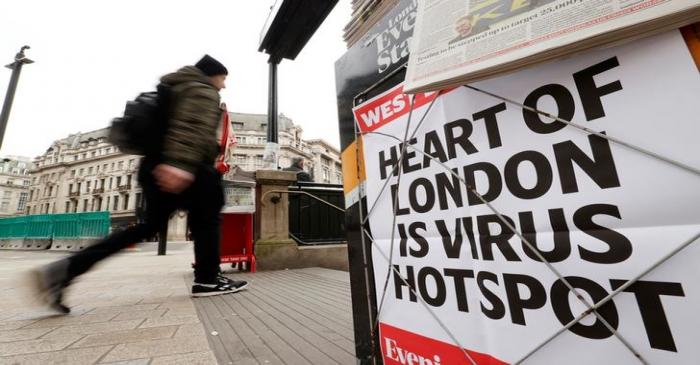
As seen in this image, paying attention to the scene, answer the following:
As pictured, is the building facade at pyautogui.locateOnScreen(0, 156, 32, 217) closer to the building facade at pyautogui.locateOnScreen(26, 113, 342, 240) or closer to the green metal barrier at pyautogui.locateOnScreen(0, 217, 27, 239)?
the building facade at pyautogui.locateOnScreen(26, 113, 342, 240)

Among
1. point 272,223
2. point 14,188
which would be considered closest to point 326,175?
point 272,223

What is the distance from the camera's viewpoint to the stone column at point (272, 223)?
4.25m

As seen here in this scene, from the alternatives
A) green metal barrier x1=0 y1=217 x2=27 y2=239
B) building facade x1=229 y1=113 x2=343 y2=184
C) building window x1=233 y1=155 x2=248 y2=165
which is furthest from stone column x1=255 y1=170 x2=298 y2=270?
building window x1=233 y1=155 x2=248 y2=165

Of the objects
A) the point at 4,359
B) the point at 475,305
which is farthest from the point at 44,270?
the point at 475,305

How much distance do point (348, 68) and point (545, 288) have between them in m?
0.99

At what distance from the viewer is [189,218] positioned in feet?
7.30

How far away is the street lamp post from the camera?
644 cm

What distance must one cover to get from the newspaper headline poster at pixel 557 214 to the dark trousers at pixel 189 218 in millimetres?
1619

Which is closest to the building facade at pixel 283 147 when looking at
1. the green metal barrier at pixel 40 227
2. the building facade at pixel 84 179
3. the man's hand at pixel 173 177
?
the building facade at pixel 84 179

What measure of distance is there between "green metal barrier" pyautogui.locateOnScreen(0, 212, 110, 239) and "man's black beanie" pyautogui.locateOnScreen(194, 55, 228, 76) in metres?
11.3

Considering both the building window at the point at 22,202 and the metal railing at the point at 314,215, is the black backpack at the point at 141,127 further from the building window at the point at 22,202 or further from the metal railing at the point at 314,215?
the building window at the point at 22,202

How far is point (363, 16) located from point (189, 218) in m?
1.87

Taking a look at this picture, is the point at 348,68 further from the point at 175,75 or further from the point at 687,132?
the point at 175,75

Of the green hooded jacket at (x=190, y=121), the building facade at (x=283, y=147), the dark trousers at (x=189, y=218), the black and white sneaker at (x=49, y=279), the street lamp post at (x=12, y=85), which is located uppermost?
the building facade at (x=283, y=147)
